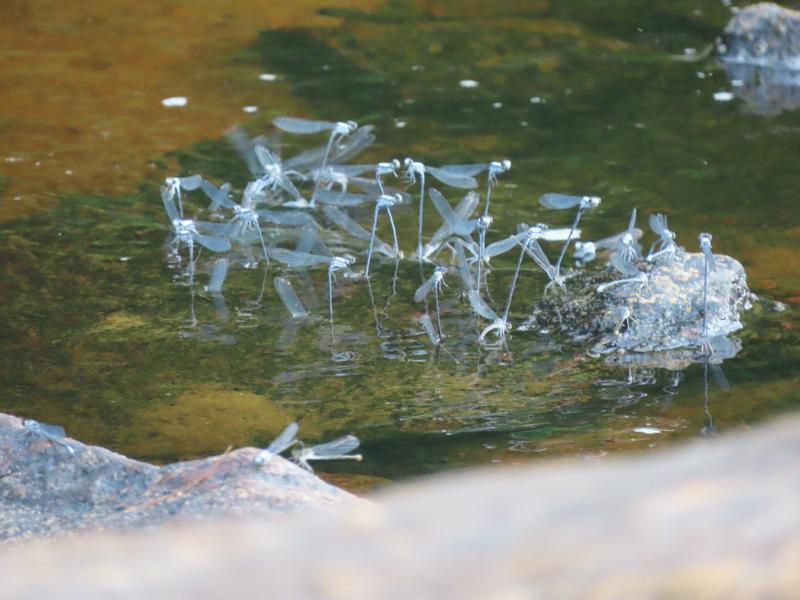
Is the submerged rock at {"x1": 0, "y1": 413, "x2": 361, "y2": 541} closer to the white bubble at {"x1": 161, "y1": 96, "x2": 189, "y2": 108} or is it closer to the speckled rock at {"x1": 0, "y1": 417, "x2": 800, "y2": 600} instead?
the speckled rock at {"x1": 0, "y1": 417, "x2": 800, "y2": 600}

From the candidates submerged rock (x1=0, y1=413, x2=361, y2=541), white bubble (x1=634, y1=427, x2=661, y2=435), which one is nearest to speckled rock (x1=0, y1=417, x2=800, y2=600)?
submerged rock (x1=0, y1=413, x2=361, y2=541)

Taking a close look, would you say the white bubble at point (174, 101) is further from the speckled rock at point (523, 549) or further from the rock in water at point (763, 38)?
the speckled rock at point (523, 549)

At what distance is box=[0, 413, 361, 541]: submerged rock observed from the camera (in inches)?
87.3

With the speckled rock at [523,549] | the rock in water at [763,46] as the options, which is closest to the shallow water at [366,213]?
the rock in water at [763,46]

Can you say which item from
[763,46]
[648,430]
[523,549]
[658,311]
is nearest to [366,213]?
[658,311]

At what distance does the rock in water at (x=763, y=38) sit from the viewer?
24.8 ft

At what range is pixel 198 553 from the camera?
736 millimetres

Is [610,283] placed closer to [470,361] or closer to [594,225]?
[470,361]

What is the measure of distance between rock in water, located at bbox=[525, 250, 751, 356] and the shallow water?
12 centimetres

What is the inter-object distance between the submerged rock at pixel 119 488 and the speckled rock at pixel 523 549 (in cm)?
141

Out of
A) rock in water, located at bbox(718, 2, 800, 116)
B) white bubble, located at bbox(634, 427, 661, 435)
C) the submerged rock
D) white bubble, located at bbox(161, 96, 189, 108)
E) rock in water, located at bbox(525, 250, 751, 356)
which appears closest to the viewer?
the submerged rock

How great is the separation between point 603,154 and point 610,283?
1910 millimetres

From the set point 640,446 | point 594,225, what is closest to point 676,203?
point 594,225

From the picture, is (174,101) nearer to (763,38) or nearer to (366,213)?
(366,213)
